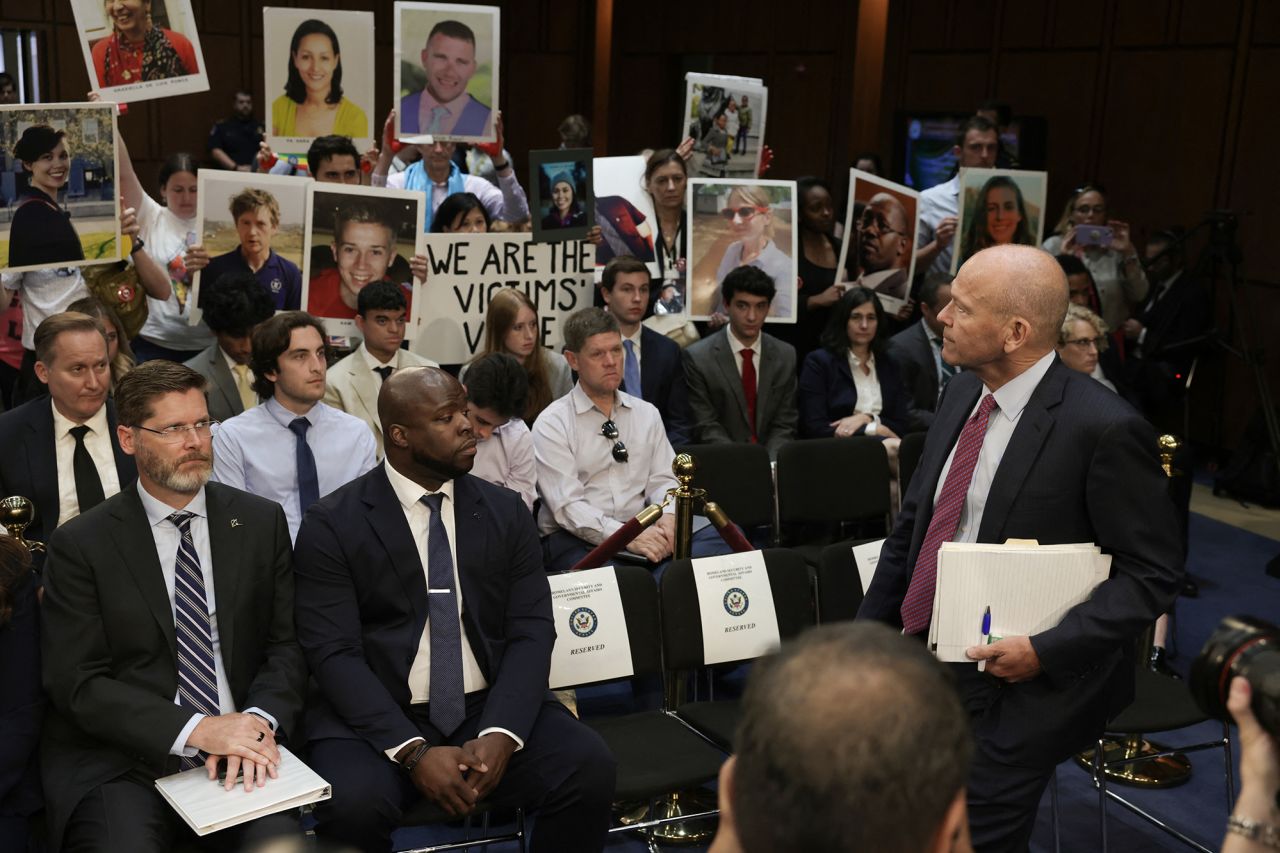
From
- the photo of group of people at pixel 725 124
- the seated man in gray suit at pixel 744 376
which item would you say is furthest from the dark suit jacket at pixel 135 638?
the photo of group of people at pixel 725 124

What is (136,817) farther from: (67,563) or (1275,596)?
(1275,596)

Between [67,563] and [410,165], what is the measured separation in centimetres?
502

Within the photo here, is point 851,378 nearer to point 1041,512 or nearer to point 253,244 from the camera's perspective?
point 253,244

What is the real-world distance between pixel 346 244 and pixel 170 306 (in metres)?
0.97

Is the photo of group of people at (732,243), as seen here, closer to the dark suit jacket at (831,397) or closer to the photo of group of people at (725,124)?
the dark suit jacket at (831,397)

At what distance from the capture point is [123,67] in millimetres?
5598

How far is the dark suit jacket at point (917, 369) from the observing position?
6527 millimetres

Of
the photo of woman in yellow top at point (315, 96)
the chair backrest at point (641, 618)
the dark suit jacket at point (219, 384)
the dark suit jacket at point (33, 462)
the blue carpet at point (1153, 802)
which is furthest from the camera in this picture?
the photo of woman in yellow top at point (315, 96)

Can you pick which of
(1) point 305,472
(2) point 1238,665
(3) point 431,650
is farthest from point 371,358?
(2) point 1238,665

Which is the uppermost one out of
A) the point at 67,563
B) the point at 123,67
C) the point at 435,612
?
the point at 123,67

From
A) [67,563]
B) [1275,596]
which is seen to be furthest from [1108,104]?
[67,563]

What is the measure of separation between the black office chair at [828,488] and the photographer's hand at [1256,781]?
386 cm

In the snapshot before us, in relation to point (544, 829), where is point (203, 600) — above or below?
above

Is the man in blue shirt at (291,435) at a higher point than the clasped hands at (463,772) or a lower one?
higher
